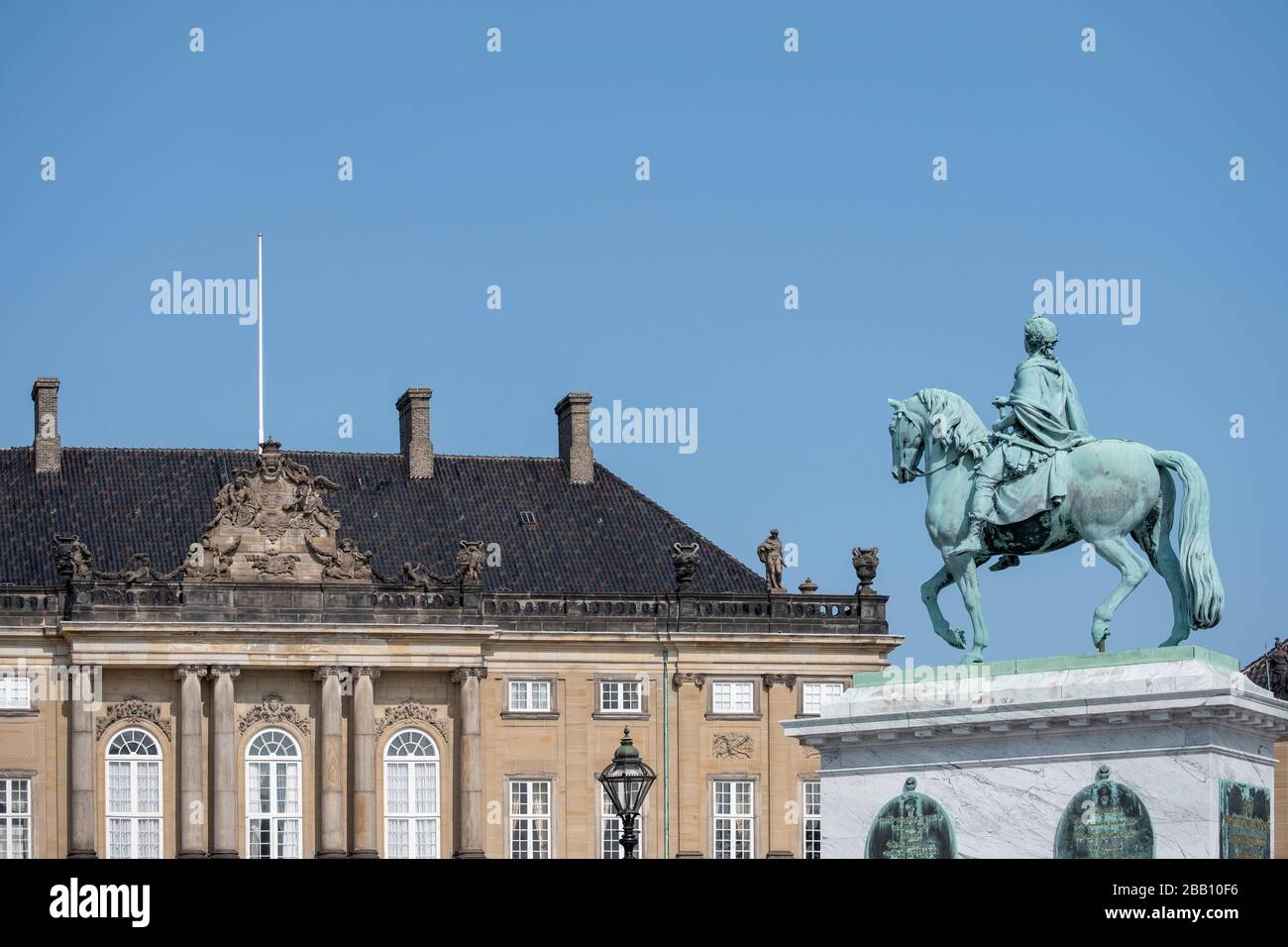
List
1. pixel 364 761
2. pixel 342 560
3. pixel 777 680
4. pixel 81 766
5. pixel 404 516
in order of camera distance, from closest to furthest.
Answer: pixel 81 766 → pixel 364 761 → pixel 342 560 → pixel 777 680 → pixel 404 516

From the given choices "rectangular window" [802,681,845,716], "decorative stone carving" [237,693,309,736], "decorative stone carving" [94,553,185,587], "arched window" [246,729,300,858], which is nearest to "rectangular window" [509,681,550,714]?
"decorative stone carving" [237,693,309,736]

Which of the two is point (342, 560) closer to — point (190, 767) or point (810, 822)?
point (190, 767)

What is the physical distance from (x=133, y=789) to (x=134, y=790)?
46 millimetres

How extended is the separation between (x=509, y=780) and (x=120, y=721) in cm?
842

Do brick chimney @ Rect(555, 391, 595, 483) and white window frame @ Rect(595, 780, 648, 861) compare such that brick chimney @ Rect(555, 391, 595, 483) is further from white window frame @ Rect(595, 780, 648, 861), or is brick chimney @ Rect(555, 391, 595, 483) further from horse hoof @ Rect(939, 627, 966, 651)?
horse hoof @ Rect(939, 627, 966, 651)

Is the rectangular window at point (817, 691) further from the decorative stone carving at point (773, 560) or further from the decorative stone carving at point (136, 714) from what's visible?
the decorative stone carving at point (136, 714)

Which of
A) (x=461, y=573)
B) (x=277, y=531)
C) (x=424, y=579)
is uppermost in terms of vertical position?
(x=277, y=531)

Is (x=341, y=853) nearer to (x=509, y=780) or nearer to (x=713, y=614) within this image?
(x=509, y=780)

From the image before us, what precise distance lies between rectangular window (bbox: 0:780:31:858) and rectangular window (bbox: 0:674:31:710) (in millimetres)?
1562

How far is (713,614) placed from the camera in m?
67.6

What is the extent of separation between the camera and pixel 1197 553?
26016 mm

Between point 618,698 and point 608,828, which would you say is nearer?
point 608,828

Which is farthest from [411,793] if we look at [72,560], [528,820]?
[72,560]
